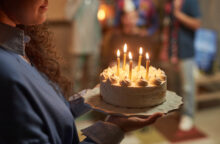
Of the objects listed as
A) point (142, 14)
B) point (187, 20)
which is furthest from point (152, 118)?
point (142, 14)

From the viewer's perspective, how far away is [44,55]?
4.08 ft

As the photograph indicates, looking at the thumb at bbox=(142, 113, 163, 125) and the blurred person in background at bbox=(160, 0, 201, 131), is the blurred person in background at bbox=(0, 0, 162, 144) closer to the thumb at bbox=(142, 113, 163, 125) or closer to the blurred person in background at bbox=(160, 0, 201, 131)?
the thumb at bbox=(142, 113, 163, 125)

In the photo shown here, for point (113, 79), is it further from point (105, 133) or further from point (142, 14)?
point (142, 14)

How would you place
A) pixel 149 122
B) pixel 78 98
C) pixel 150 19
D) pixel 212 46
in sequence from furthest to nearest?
pixel 212 46
pixel 150 19
pixel 78 98
pixel 149 122

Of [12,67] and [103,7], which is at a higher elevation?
[103,7]

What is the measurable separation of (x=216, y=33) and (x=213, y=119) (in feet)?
4.25

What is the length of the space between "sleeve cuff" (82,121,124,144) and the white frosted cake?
0.10 metres

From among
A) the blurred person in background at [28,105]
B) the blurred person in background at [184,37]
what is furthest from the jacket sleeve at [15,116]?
the blurred person in background at [184,37]

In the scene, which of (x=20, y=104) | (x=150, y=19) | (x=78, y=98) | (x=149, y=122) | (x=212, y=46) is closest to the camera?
(x=20, y=104)

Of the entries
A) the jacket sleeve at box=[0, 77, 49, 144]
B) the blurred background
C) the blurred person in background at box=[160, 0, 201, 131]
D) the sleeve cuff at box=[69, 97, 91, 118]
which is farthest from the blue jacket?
the blurred person in background at box=[160, 0, 201, 131]

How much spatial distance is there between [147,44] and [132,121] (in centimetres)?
217

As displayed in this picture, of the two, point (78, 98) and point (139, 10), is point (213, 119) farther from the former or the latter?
point (78, 98)

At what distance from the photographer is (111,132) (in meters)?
0.99

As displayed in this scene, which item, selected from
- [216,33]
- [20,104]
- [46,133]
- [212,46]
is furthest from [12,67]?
[216,33]
